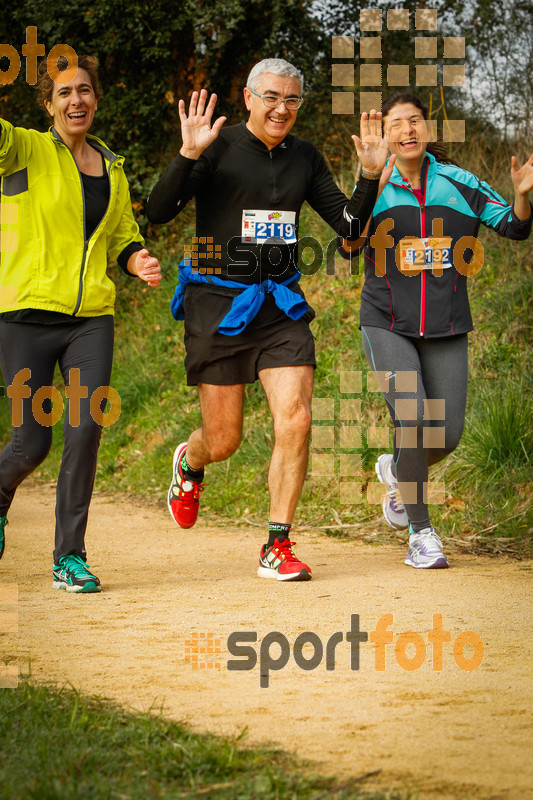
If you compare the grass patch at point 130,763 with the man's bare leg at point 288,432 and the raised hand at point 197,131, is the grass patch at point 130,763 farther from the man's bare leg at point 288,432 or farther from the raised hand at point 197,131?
the raised hand at point 197,131

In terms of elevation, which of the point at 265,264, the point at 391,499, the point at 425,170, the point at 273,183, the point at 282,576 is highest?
the point at 425,170

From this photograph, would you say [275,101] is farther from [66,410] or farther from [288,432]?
[66,410]

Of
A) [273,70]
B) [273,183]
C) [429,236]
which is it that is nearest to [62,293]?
[273,183]

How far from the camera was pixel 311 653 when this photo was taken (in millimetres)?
3969

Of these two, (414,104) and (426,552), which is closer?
(426,552)

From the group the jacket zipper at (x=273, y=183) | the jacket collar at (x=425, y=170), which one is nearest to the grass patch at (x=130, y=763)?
the jacket zipper at (x=273, y=183)

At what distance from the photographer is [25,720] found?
9.90 feet

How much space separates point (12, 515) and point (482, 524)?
372cm

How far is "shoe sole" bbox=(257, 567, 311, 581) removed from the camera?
545 centimetres

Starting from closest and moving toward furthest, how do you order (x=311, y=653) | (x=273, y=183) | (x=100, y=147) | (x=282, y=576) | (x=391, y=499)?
(x=311, y=653)
(x=282, y=576)
(x=100, y=147)
(x=273, y=183)
(x=391, y=499)

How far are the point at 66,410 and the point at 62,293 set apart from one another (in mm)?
590

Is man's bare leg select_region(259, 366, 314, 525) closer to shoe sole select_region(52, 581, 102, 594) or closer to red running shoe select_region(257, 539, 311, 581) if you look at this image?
red running shoe select_region(257, 539, 311, 581)

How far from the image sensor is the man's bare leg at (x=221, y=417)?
19.3ft

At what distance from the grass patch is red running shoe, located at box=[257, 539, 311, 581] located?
2.35 metres
